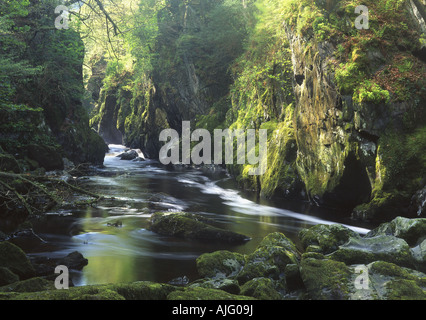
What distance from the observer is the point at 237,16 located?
28469 millimetres

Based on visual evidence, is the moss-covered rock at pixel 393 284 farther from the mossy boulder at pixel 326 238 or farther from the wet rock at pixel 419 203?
the wet rock at pixel 419 203

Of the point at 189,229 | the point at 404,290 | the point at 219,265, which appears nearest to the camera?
the point at 404,290

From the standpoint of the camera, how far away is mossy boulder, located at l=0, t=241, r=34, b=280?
272 inches

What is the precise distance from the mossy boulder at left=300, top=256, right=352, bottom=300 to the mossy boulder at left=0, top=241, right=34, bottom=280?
5319 mm

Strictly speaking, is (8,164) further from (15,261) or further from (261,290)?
(261,290)

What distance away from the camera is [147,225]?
1138 cm

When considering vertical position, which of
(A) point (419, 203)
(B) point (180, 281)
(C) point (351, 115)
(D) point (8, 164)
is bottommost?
(B) point (180, 281)

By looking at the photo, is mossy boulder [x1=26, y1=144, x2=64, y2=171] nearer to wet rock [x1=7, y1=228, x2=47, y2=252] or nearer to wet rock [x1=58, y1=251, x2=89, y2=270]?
wet rock [x1=7, y1=228, x2=47, y2=252]

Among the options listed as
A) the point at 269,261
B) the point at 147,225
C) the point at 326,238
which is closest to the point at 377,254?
the point at 326,238

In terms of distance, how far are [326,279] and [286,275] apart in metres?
0.96

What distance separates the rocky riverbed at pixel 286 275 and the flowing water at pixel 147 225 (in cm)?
85

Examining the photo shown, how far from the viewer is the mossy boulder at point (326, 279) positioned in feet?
18.4

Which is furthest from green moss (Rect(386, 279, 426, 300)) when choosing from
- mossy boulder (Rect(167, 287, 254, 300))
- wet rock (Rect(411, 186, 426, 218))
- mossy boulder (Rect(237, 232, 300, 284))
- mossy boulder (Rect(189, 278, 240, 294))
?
wet rock (Rect(411, 186, 426, 218))

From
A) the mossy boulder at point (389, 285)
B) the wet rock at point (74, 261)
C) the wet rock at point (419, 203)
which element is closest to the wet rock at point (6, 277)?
the wet rock at point (74, 261)
